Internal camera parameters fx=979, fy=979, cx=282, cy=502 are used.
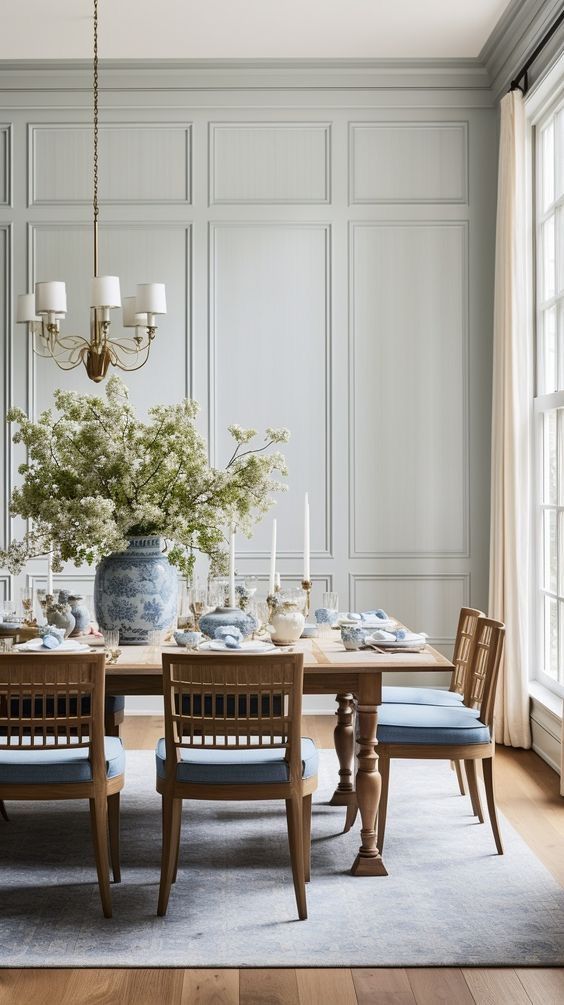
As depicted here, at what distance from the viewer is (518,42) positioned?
493 cm

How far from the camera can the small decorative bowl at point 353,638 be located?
3.27 meters

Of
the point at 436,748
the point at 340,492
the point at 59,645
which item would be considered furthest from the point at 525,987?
the point at 340,492

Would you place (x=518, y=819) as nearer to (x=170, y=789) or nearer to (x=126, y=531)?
(x=170, y=789)

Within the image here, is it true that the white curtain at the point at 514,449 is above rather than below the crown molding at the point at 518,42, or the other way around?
below

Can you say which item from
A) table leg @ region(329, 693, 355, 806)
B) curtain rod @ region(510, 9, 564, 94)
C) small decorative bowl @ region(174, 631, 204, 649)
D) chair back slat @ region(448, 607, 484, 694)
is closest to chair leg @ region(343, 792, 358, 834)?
table leg @ region(329, 693, 355, 806)

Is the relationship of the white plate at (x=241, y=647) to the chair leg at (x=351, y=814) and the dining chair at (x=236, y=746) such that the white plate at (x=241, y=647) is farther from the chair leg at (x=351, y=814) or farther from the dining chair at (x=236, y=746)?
the chair leg at (x=351, y=814)

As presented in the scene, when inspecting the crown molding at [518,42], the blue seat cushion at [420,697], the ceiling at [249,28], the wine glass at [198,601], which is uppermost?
the ceiling at [249,28]

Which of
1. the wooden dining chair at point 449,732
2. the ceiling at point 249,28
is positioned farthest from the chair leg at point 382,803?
the ceiling at point 249,28

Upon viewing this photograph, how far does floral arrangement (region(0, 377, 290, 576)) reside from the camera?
326cm

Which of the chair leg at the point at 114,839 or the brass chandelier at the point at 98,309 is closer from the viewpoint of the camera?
the chair leg at the point at 114,839

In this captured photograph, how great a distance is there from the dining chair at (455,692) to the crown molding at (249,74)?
127 inches

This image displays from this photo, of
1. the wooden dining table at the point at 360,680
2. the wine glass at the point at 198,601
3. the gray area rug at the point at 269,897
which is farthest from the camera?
the wine glass at the point at 198,601

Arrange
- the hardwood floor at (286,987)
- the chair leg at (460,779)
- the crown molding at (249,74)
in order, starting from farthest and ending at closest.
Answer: the crown molding at (249,74) < the chair leg at (460,779) < the hardwood floor at (286,987)

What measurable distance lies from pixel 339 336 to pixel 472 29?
5.65ft
